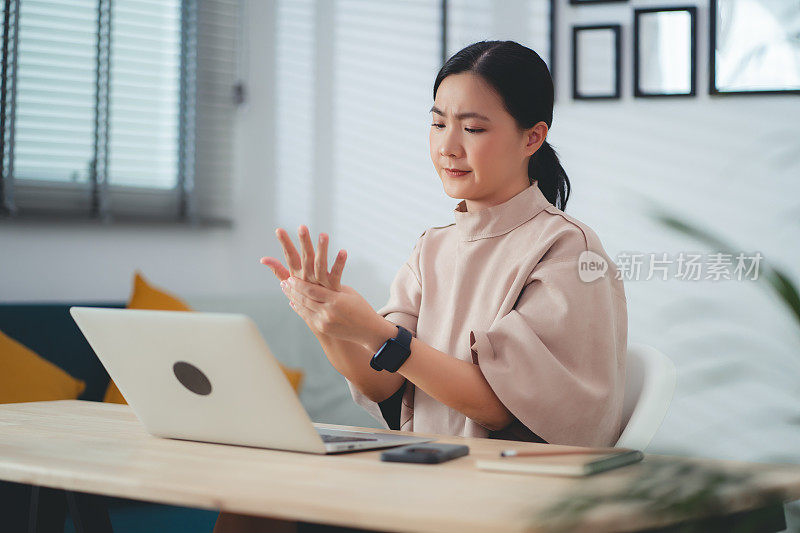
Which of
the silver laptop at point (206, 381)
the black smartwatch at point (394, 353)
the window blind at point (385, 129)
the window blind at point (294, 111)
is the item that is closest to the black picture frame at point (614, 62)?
the window blind at point (385, 129)

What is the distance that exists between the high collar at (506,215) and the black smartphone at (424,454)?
1.84 feet

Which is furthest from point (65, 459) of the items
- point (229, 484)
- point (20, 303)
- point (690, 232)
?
point (20, 303)

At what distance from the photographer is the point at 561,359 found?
1263 millimetres

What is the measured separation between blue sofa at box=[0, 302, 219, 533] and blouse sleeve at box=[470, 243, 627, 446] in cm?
130

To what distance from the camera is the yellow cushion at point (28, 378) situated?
2.27 meters

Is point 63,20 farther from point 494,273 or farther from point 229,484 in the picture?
point 229,484

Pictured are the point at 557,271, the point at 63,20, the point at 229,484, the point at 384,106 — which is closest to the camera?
the point at 229,484

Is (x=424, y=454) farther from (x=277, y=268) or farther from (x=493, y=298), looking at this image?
(x=493, y=298)

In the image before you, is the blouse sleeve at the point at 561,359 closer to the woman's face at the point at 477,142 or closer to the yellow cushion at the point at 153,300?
the woman's face at the point at 477,142

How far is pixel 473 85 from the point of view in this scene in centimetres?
145

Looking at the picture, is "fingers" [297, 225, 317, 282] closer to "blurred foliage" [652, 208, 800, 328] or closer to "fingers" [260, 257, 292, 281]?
"fingers" [260, 257, 292, 281]

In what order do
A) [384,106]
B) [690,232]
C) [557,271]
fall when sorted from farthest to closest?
[384,106] → [557,271] → [690,232]

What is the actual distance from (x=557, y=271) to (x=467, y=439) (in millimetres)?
320

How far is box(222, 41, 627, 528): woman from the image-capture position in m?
1.22
